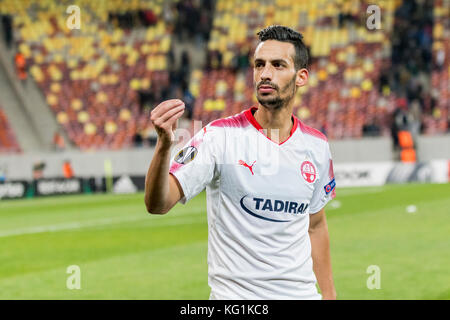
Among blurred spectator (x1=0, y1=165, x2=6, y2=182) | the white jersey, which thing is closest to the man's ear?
the white jersey

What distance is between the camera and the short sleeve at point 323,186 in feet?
14.0

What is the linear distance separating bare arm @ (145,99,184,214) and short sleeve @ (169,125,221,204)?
6cm

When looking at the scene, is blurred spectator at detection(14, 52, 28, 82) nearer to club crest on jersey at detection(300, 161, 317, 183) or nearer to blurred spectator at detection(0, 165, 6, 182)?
blurred spectator at detection(0, 165, 6, 182)

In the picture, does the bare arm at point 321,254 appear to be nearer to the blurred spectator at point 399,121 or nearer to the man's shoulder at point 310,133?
the man's shoulder at point 310,133

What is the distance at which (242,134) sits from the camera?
13.2ft

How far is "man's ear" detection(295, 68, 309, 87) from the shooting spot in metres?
4.04

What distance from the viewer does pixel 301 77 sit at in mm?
4086

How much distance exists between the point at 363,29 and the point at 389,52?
170cm

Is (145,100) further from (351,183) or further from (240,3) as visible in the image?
(351,183)

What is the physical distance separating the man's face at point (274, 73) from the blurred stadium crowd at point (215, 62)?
79.9 feet

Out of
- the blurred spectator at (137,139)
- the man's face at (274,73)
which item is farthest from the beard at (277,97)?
the blurred spectator at (137,139)

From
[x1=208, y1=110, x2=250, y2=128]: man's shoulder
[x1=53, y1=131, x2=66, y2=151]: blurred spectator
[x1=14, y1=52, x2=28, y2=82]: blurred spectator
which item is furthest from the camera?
[x1=14, y1=52, x2=28, y2=82]: blurred spectator

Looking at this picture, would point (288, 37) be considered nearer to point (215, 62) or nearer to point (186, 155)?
point (186, 155)

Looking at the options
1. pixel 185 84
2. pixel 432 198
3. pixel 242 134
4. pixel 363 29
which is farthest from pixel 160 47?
pixel 242 134
